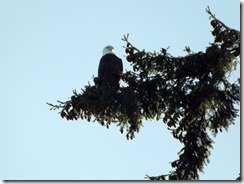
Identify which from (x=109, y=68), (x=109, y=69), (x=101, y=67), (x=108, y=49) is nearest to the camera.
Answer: (x=109, y=69)

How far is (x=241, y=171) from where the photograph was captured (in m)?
11.4

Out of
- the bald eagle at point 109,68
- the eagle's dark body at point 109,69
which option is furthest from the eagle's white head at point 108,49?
the eagle's dark body at point 109,69

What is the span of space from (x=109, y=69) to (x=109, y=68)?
13 cm

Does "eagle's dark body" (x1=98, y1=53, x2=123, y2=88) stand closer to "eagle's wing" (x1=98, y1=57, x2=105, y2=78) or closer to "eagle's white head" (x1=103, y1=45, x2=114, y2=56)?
"eagle's wing" (x1=98, y1=57, x2=105, y2=78)

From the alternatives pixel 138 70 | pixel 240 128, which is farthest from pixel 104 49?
pixel 240 128

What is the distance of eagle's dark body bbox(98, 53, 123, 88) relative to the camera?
1539 cm

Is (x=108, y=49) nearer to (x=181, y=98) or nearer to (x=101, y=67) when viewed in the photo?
(x=101, y=67)

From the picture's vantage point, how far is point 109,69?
54.6 feet

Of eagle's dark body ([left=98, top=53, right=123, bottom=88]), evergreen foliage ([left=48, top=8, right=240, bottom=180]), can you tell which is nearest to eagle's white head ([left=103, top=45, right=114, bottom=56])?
eagle's dark body ([left=98, top=53, right=123, bottom=88])

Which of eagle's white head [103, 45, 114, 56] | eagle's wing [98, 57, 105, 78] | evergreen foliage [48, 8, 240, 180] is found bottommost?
evergreen foliage [48, 8, 240, 180]

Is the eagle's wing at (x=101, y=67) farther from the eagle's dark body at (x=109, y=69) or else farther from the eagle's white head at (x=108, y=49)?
the eagle's white head at (x=108, y=49)

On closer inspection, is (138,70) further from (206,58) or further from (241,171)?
(241,171)

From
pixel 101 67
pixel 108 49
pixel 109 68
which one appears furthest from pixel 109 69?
pixel 108 49

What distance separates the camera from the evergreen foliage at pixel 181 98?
41.3 feet
